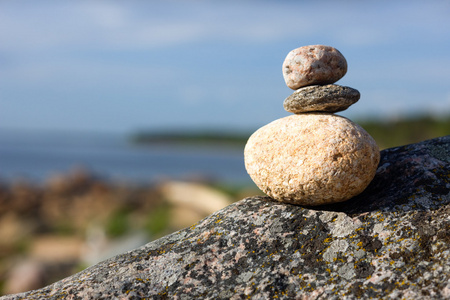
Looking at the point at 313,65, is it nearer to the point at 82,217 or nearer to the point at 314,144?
the point at 314,144

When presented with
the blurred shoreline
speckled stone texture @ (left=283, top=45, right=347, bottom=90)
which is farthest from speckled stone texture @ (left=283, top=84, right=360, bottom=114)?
the blurred shoreline

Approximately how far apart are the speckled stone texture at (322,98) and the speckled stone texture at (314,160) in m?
0.14

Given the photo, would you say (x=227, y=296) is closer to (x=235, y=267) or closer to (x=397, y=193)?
(x=235, y=267)

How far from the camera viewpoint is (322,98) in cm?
455

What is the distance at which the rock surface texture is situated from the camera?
3570 millimetres

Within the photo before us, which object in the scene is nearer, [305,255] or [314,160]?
[305,255]

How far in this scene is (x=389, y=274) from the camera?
354 centimetres

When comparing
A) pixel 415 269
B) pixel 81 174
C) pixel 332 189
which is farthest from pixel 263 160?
pixel 81 174

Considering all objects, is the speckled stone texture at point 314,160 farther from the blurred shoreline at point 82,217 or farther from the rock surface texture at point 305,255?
the blurred shoreline at point 82,217

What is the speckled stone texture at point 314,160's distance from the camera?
4.19 metres

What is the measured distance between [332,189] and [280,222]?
24.5 inches

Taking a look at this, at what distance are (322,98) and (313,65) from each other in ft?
1.37

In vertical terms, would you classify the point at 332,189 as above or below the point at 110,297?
above

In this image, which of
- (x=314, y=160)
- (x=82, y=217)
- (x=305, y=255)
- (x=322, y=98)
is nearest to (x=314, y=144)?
(x=314, y=160)
